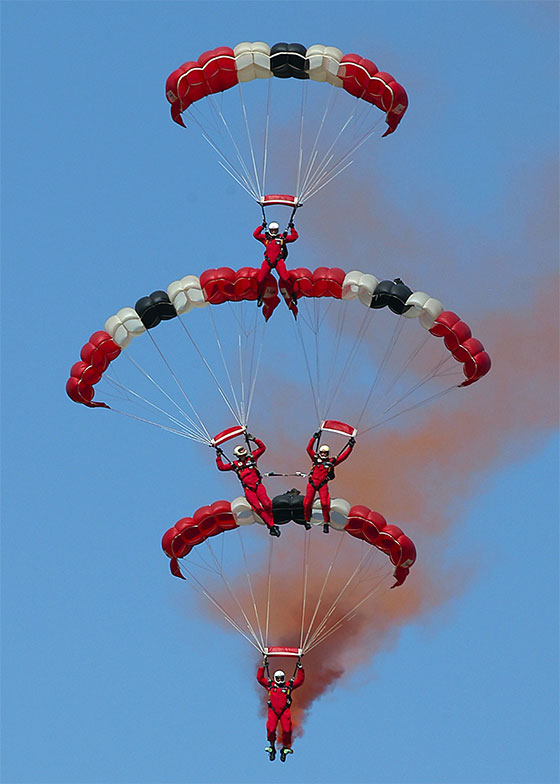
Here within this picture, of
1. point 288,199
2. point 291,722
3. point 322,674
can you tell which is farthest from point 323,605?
point 288,199

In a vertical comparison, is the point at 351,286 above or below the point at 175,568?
above

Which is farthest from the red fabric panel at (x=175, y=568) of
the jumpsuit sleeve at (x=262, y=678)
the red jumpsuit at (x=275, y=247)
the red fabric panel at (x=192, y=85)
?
the red fabric panel at (x=192, y=85)

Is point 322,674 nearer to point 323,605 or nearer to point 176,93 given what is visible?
point 323,605

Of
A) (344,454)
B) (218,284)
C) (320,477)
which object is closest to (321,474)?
(320,477)

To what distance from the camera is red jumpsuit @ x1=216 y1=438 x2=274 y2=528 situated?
3234 centimetres

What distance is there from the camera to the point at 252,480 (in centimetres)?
3234

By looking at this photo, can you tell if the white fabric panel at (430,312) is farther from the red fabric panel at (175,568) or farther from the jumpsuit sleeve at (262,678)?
the jumpsuit sleeve at (262,678)

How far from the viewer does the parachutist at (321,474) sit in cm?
3216

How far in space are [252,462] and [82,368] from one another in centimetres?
317

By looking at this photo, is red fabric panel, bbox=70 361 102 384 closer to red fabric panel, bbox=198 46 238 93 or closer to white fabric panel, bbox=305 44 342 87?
red fabric panel, bbox=198 46 238 93

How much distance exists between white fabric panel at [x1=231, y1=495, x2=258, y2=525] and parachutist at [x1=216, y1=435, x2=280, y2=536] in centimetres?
20

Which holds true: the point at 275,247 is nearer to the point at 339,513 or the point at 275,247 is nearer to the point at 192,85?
the point at 192,85

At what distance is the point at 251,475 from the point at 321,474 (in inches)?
39.2

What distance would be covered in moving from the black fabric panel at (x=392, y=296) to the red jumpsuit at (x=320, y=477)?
238 centimetres
